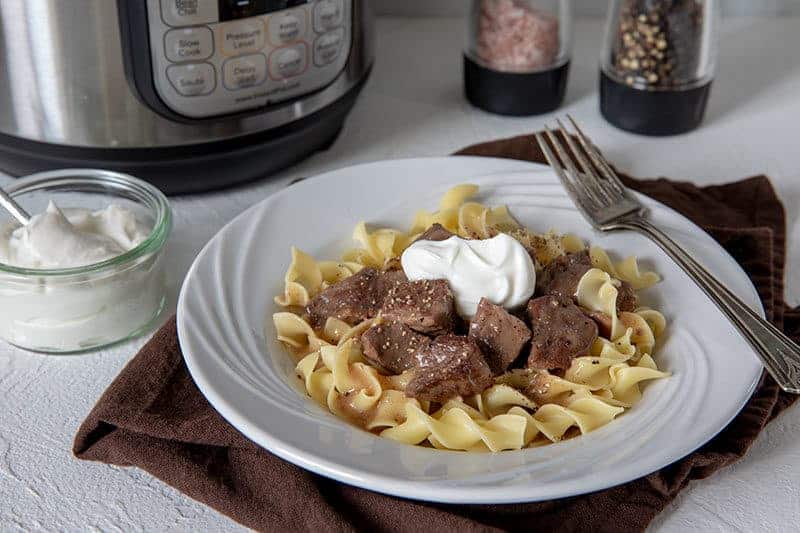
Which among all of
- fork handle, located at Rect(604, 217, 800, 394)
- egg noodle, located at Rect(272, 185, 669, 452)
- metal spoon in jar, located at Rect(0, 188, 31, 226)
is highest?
fork handle, located at Rect(604, 217, 800, 394)

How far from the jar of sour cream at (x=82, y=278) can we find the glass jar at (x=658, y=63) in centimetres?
84

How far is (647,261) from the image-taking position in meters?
1.28

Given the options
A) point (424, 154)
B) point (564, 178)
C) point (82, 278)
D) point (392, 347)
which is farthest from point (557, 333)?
point (424, 154)

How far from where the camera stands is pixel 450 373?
3.45 ft

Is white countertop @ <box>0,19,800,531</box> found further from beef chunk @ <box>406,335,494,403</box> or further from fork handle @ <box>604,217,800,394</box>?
beef chunk @ <box>406,335,494,403</box>

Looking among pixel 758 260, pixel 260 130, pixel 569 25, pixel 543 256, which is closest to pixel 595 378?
pixel 543 256

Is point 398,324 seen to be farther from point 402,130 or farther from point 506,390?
point 402,130

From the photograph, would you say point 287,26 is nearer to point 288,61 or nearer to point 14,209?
point 288,61

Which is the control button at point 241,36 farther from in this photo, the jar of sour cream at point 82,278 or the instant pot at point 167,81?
the jar of sour cream at point 82,278

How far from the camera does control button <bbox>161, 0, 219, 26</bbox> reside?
1273 millimetres

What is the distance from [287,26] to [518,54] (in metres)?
0.50

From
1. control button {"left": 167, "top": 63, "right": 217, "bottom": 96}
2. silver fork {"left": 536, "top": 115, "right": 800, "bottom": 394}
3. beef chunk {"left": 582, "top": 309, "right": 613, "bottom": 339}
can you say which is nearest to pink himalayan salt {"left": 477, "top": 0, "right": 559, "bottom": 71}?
silver fork {"left": 536, "top": 115, "right": 800, "bottom": 394}

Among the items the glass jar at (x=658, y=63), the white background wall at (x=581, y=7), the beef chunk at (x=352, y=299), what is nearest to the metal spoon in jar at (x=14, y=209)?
the beef chunk at (x=352, y=299)

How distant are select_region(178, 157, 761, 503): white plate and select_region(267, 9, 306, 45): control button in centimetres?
20
